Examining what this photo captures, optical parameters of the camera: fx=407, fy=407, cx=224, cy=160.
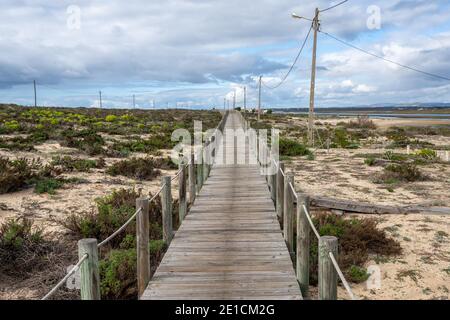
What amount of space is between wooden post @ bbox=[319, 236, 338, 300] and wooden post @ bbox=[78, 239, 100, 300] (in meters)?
2.00

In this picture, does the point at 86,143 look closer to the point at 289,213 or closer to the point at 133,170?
the point at 133,170

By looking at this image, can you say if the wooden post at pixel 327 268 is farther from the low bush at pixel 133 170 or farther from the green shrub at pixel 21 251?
the low bush at pixel 133 170

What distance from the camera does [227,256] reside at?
593 cm

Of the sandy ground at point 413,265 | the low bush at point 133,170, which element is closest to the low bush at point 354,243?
the sandy ground at point 413,265

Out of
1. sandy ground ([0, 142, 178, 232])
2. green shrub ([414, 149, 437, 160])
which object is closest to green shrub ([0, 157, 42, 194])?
sandy ground ([0, 142, 178, 232])

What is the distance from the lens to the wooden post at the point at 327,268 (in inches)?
140

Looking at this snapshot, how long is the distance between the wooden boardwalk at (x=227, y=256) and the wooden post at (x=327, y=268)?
3.47ft

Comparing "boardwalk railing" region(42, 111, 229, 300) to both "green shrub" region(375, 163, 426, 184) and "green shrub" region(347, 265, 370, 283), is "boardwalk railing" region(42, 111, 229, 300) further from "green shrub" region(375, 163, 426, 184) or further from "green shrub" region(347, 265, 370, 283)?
"green shrub" region(375, 163, 426, 184)

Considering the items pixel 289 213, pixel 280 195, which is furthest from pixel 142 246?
pixel 280 195

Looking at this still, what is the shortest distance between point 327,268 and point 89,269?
2089 millimetres

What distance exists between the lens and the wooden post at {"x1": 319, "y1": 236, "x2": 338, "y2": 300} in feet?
11.7

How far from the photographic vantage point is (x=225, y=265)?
5590mm
